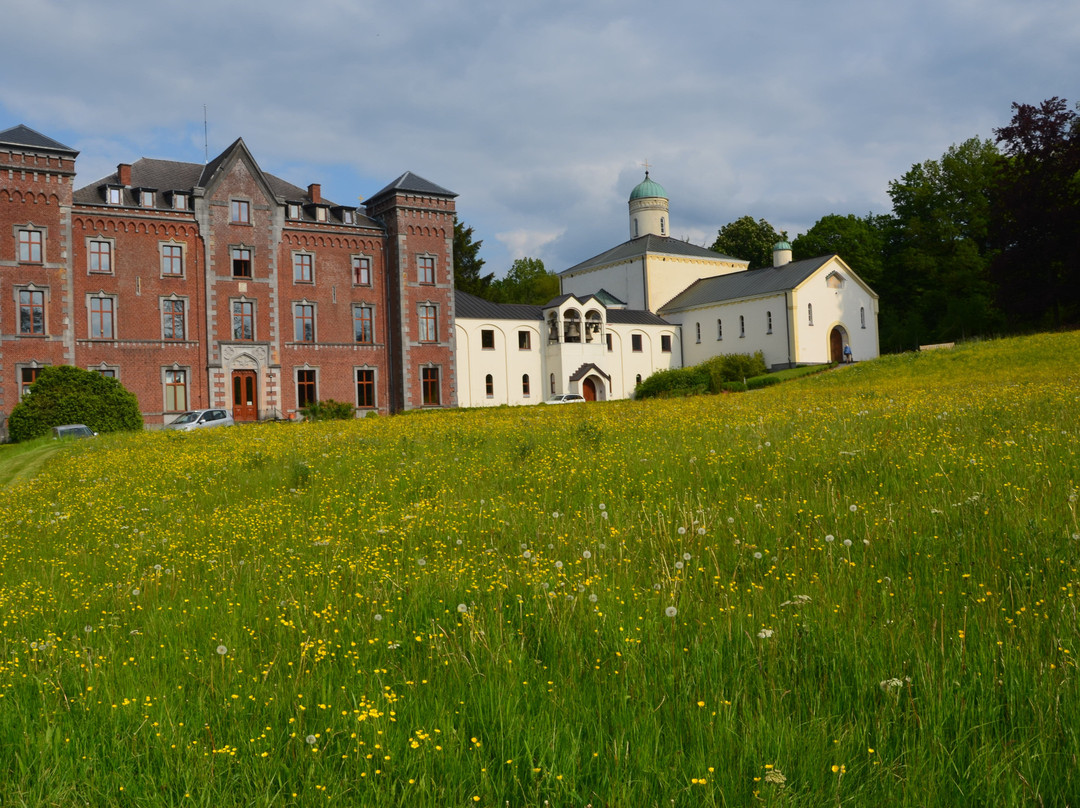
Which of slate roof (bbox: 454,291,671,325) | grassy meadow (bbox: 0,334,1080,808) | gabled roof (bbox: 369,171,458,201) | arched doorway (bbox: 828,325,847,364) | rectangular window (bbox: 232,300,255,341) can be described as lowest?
grassy meadow (bbox: 0,334,1080,808)

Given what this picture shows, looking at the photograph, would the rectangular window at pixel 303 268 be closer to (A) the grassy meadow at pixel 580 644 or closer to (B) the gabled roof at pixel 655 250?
(B) the gabled roof at pixel 655 250

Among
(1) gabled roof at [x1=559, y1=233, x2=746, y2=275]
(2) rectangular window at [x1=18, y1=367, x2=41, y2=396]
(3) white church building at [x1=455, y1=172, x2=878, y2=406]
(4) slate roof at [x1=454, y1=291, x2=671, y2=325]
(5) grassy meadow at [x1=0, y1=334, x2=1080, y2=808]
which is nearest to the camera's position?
(5) grassy meadow at [x1=0, y1=334, x2=1080, y2=808]

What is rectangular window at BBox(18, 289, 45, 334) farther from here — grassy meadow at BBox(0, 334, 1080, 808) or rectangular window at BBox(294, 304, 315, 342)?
grassy meadow at BBox(0, 334, 1080, 808)

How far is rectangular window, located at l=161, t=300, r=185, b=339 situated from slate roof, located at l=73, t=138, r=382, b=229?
18.4 feet

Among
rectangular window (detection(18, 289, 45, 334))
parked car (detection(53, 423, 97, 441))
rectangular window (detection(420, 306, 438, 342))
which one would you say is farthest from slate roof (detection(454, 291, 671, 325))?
parked car (detection(53, 423, 97, 441))

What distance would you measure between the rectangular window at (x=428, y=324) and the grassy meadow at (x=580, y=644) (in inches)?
1838

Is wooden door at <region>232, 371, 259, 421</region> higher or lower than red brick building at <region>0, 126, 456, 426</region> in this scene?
lower

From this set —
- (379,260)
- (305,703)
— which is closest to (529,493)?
(305,703)

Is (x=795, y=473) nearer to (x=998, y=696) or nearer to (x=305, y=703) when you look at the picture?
(x=998, y=696)

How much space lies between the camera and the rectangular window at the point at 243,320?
50188 mm

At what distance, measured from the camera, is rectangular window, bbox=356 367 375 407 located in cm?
5434

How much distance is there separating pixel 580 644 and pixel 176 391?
161 ft

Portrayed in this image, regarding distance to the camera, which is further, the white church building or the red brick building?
the white church building

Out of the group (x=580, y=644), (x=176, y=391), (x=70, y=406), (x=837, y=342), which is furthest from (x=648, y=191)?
(x=580, y=644)
